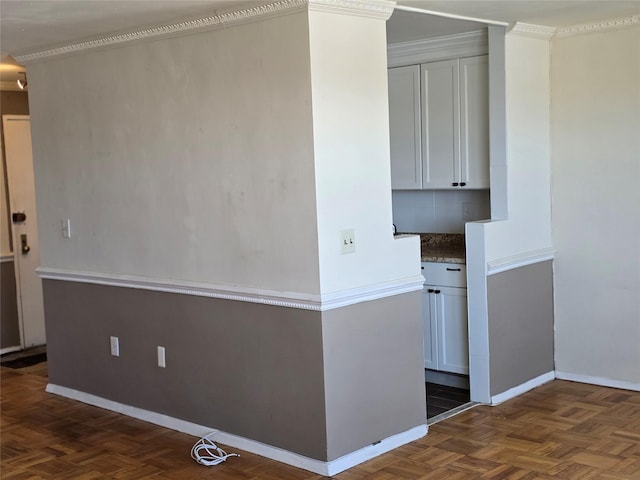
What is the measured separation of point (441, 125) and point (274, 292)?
Answer: 200 centimetres

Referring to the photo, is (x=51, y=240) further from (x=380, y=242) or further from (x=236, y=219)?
(x=380, y=242)

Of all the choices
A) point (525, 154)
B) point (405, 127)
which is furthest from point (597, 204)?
point (405, 127)

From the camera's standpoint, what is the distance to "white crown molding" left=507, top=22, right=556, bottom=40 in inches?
177

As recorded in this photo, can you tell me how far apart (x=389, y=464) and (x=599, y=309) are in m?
1.88

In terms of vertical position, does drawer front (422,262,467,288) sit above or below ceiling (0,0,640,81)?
below

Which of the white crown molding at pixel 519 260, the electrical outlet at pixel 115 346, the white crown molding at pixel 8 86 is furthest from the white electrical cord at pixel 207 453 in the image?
the white crown molding at pixel 8 86

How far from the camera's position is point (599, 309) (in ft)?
15.6

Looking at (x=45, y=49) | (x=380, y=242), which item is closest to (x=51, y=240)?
(x=45, y=49)

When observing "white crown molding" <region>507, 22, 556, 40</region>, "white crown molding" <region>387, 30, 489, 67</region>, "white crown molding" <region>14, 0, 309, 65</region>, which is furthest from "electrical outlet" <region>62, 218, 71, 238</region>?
"white crown molding" <region>507, 22, 556, 40</region>

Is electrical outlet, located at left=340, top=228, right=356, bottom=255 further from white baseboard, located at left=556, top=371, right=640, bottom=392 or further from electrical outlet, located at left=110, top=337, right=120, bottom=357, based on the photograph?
white baseboard, located at left=556, top=371, right=640, bottom=392

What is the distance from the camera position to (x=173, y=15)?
380 cm

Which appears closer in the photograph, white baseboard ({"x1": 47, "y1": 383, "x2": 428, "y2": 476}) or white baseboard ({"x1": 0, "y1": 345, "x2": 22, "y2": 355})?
white baseboard ({"x1": 47, "y1": 383, "x2": 428, "y2": 476})

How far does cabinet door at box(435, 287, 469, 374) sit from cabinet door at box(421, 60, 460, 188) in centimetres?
78

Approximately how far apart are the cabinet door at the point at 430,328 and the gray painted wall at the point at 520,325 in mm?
470
